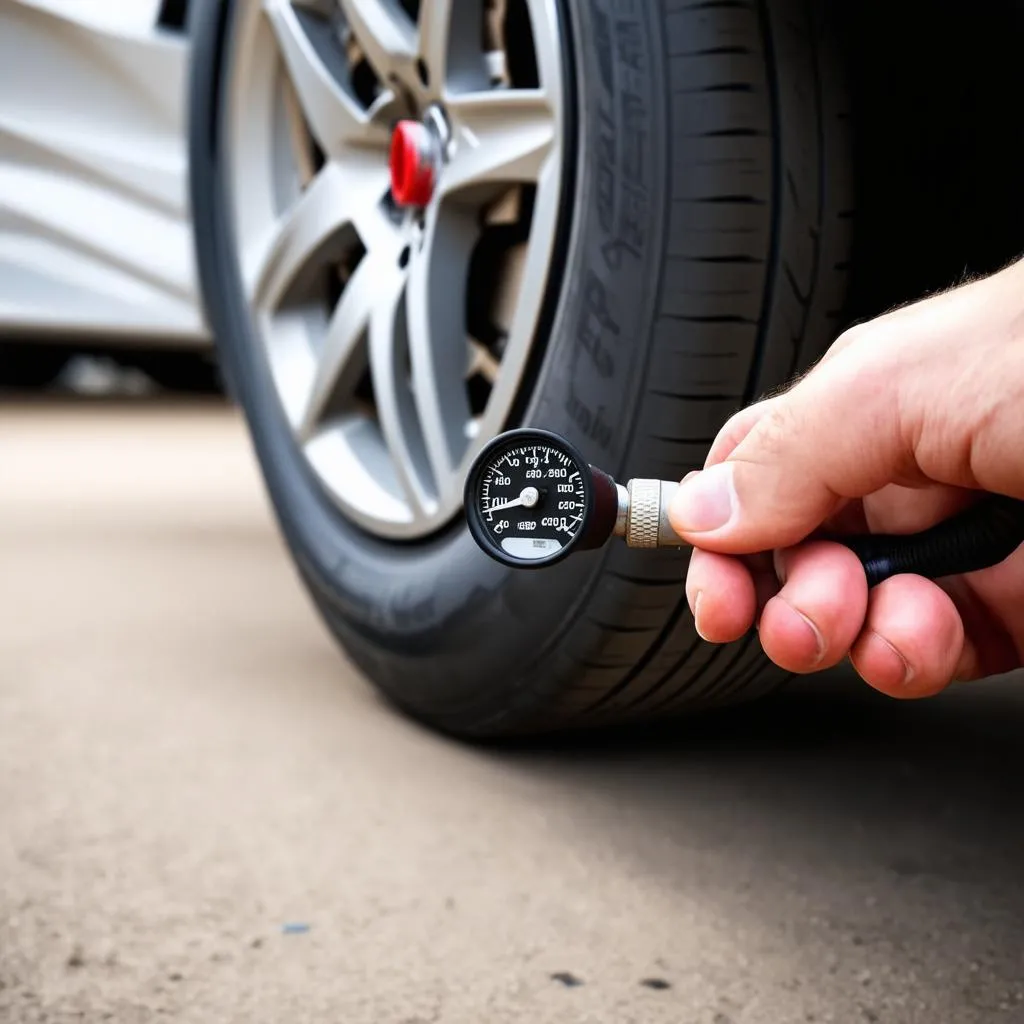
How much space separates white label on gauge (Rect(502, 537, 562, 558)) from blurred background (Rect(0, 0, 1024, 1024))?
33 centimetres

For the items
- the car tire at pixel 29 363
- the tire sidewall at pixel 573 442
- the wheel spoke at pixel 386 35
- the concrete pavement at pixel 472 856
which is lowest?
the car tire at pixel 29 363

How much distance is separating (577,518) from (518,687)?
1.74 feet

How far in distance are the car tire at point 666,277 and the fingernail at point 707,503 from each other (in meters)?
0.36

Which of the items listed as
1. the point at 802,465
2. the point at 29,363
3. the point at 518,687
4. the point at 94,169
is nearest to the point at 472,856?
the point at 518,687

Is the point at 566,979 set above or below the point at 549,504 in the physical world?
below

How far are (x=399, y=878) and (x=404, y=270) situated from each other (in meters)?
0.65

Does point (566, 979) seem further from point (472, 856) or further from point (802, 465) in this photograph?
point (802, 465)

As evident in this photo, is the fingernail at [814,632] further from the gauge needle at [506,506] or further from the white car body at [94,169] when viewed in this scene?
the white car body at [94,169]

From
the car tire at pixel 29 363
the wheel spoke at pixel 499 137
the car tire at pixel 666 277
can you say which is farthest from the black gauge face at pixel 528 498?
the car tire at pixel 29 363

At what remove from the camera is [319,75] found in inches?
60.1

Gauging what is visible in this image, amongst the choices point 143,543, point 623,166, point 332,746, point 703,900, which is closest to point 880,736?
point 703,900

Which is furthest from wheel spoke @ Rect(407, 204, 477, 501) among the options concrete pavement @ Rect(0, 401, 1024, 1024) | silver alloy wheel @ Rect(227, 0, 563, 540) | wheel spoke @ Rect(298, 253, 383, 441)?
concrete pavement @ Rect(0, 401, 1024, 1024)

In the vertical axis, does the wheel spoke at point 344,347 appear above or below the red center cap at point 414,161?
below

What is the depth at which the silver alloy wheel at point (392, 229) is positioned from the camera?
1.19 metres
